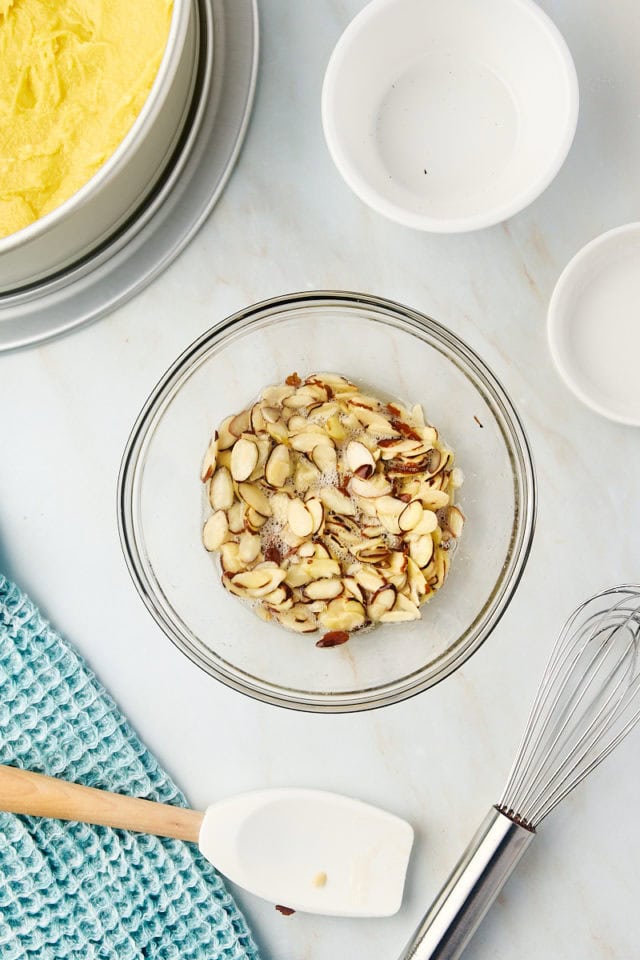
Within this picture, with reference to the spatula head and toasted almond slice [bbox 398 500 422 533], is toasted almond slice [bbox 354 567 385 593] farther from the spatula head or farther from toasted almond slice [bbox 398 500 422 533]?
the spatula head

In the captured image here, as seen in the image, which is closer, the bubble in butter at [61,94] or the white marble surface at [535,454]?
the bubble in butter at [61,94]

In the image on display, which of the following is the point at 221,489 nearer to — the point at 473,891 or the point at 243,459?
the point at 243,459

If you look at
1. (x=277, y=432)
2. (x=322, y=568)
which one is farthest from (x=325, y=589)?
(x=277, y=432)

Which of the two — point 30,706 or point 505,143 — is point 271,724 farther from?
point 505,143

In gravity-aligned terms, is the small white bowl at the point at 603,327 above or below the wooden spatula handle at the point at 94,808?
above

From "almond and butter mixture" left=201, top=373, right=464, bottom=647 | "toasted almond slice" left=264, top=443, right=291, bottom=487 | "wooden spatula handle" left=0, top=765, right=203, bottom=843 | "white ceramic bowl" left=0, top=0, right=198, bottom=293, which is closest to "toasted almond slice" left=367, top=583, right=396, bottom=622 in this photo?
"almond and butter mixture" left=201, top=373, right=464, bottom=647

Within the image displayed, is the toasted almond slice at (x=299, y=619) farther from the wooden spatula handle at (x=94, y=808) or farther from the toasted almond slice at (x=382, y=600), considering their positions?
the wooden spatula handle at (x=94, y=808)

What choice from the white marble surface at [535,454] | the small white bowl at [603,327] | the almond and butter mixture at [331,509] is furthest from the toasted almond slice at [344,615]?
the small white bowl at [603,327]
